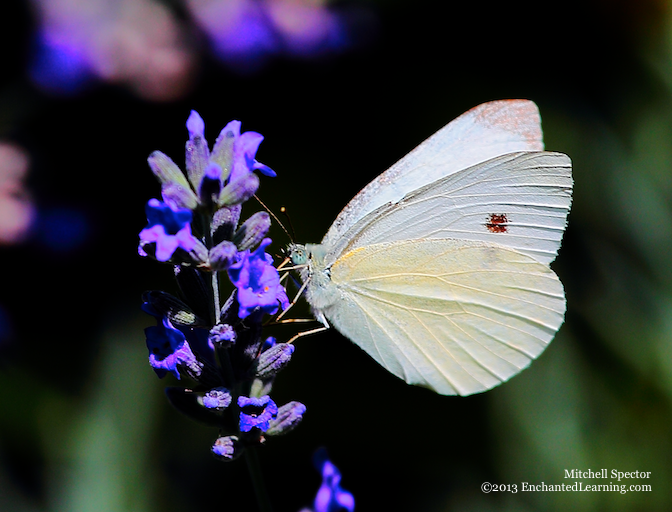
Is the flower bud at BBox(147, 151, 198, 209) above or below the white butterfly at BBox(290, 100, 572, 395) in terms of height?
above

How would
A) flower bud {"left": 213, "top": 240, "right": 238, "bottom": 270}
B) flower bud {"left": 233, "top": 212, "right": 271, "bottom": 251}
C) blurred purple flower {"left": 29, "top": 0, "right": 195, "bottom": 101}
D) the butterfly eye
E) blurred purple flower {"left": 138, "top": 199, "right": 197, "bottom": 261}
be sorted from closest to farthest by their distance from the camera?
blurred purple flower {"left": 138, "top": 199, "right": 197, "bottom": 261}
flower bud {"left": 213, "top": 240, "right": 238, "bottom": 270}
flower bud {"left": 233, "top": 212, "right": 271, "bottom": 251}
the butterfly eye
blurred purple flower {"left": 29, "top": 0, "right": 195, "bottom": 101}

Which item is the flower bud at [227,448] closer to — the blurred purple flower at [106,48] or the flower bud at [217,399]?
the flower bud at [217,399]

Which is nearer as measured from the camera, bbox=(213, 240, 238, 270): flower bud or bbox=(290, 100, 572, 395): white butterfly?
bbox=(213, 240, 238, 270): flower bud

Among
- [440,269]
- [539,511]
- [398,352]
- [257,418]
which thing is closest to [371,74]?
[440,269]

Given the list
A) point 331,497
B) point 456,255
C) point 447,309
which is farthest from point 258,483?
Result: point 456,255

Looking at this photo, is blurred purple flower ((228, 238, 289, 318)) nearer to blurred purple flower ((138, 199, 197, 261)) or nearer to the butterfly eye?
blurred purple flower ((138, 199, 197, 261))

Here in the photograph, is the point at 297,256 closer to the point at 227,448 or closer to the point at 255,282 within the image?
the point at 255,282

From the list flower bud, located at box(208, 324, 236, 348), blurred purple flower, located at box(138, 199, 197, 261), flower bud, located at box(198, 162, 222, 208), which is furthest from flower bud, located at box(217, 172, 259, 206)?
flower bud, located at box(208, 324, 236, 348)
